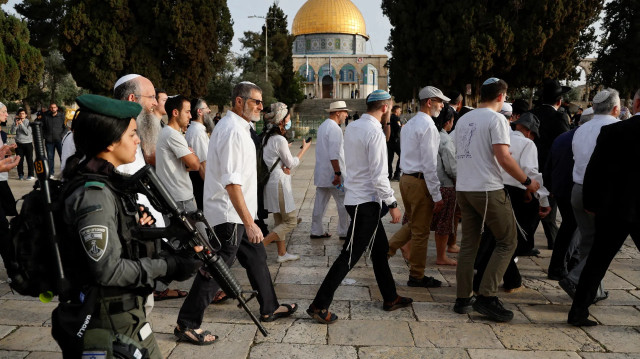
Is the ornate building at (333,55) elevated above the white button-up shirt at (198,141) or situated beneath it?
elevated above

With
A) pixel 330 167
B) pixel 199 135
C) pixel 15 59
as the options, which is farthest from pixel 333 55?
pixel 199 135

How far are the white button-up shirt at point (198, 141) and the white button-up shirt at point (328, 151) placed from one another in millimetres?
1754

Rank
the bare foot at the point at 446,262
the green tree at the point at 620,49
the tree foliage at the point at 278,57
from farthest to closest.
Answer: the tree foliage at the point at 278,57, the green tree at the point at 620,49, the bare foot at the point at 446,262

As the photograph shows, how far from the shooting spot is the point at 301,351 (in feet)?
11.3

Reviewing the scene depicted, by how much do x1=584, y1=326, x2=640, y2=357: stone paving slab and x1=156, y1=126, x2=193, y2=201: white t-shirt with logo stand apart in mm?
3406

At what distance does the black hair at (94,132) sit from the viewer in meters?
1.95

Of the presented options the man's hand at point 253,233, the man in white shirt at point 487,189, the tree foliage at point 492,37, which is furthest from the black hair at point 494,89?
the tree foliage at point 492,37

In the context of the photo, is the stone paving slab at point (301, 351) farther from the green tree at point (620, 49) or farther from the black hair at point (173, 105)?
the green tree at point (620, 49)

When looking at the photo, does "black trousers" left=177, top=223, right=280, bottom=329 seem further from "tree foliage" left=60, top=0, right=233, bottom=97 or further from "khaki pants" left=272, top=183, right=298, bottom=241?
"tree foliage" left=60, top=0, right=233, bottom=97

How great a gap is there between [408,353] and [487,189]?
1399 mm

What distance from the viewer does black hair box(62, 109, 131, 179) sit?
76.7 inches

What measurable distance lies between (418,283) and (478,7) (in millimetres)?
21421

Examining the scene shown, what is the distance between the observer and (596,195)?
3678 millimetres

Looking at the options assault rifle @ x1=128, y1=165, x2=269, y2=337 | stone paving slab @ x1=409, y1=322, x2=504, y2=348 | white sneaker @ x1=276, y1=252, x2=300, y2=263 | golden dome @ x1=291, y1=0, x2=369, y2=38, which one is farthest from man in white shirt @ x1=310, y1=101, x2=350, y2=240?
golden dome @ x1=291, y1=0, x2=369, y2=38
